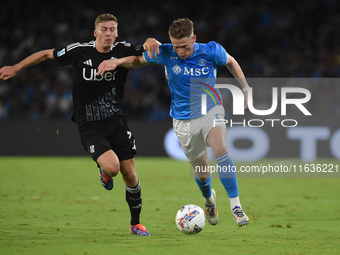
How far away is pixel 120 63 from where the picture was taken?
243 inches

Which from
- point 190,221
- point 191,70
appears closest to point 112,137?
point 191,70

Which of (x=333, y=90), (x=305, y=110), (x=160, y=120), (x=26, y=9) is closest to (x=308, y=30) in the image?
(x=333, y=90)

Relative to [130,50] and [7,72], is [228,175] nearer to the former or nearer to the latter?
[130,50]

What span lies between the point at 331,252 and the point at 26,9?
16755 millimetres

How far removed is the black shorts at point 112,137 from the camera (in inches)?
245

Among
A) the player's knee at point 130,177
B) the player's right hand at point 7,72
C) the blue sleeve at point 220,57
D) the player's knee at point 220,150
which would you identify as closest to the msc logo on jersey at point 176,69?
the blue sleeve at point 220,57

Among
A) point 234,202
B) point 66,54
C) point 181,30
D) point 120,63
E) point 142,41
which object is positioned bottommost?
point 234,202

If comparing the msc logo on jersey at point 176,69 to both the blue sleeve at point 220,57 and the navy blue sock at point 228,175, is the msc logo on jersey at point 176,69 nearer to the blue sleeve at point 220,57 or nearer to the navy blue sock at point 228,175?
the blue sleeve at point 220,57

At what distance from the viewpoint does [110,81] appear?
20.7 feet

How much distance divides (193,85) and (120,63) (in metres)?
0.88

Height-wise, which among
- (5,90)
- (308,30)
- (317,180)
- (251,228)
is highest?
(308,30)

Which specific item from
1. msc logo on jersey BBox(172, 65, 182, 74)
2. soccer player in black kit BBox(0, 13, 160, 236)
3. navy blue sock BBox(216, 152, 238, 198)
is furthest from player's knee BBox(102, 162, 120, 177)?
msc logo on jersey BBox(172, 65, 182, 74)

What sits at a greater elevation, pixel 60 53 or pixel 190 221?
pixel 60 53

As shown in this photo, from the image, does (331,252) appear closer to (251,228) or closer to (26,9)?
(251,228)
